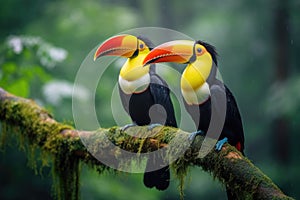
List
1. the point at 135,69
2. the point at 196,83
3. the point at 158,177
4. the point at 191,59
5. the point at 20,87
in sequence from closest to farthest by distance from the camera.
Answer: the point at 196,83 < the point at 191,59 < the point at 158,177 < the point at 135,69 < the point at 20,87

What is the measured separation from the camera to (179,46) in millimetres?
3697

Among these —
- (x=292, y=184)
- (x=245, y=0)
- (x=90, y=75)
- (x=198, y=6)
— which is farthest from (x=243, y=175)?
(x=198, y=6)

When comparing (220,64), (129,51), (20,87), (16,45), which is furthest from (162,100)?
Answer: (220,64)

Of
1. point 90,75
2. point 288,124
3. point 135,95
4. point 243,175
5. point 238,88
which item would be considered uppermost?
point 238,88

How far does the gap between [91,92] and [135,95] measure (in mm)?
4135

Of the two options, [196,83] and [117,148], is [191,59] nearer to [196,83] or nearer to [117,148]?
[196,83]

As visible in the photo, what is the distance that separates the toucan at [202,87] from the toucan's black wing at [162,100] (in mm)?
313

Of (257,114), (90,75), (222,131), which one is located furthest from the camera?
(257,114)

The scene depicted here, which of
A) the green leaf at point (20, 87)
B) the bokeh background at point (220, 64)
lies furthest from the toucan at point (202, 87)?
the bokeh background at point (220, 64)

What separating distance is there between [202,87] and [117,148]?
0.73m

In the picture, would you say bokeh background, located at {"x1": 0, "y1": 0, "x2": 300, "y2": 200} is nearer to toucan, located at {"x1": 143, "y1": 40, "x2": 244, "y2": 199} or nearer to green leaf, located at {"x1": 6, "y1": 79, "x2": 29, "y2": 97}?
green leaf, located at {"x1": 6, "y1": 79, "x2": 29, "y2": 97}

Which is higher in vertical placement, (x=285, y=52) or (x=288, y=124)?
(x=285, y=52)

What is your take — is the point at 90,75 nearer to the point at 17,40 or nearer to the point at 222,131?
the point at 17,40

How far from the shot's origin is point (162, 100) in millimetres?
4031
